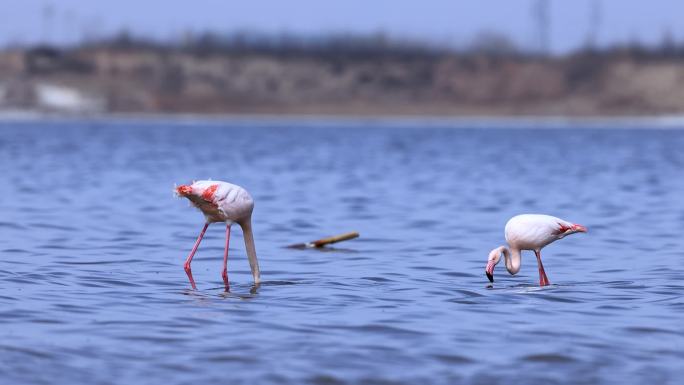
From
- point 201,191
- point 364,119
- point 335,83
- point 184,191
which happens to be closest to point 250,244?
point 201,191

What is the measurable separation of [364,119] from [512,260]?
128757mm

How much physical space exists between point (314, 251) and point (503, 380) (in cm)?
793

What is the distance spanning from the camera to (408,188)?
3120cm

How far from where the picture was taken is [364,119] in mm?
141000

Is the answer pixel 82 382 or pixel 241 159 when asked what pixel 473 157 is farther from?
pixel 82 382

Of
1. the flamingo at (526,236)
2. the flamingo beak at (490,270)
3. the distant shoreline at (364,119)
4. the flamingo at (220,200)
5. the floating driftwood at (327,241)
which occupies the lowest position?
the distant shoreline at (364,119)

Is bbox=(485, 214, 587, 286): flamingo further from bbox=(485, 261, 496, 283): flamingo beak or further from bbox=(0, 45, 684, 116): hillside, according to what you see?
bbox=(0, 45, 684, 116): hillside

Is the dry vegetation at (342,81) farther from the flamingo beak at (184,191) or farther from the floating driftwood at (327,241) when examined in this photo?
the flamingo beak at (184,191)

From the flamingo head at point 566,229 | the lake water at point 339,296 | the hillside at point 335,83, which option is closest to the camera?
the lake water at point 339,296

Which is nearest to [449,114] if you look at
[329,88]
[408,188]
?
[329,88]

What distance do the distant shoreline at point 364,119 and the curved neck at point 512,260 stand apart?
121m

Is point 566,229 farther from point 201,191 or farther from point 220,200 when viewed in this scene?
point 201,191

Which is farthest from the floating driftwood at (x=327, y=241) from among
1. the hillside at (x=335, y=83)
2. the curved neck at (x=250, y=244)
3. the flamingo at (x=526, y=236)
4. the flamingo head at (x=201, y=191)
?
the hillside at (x=335, y=83)

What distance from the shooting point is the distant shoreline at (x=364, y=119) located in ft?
440
